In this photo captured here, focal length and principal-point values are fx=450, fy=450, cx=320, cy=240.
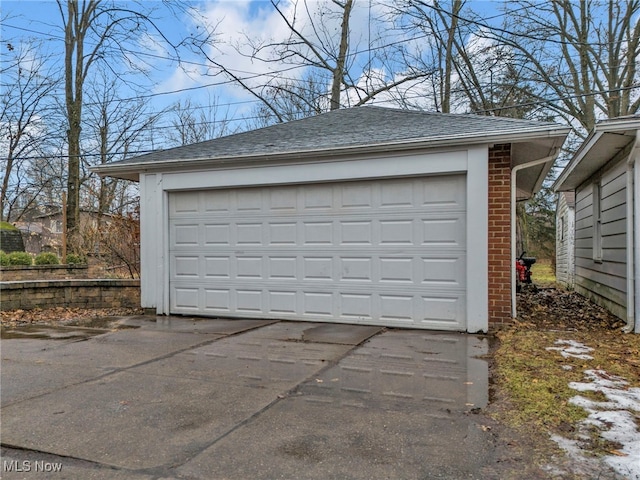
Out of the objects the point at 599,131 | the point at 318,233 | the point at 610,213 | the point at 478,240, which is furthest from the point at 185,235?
the point at 610,213

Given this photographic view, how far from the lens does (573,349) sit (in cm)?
516

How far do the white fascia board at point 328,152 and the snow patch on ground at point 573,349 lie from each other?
2.60 m

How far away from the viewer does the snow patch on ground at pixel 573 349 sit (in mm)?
4828

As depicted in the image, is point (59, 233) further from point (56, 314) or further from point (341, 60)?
point (56, 314)

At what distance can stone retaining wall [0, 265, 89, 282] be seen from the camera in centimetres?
1281

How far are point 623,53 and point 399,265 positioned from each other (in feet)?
51.8

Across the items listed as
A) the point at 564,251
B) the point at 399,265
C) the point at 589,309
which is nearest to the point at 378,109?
the point at 399,265

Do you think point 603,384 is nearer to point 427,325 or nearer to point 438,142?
point 427,325

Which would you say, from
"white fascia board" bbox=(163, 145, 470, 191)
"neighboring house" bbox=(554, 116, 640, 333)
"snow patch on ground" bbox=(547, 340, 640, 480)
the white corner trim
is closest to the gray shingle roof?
"white fascia board" bbox=(163, 145, 470, 191)

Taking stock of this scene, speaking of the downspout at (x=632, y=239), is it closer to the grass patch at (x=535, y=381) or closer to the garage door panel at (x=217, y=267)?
the grass patch at (x=535, y=381)

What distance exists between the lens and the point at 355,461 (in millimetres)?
2594

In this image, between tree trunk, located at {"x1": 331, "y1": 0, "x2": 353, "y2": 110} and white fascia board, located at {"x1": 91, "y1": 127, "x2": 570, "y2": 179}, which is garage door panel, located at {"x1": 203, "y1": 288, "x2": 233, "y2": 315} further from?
tree trunk, located at {"x1": 331, "y1": 0, "x2": 353, "y2": 110}

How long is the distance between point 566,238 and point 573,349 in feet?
34.1

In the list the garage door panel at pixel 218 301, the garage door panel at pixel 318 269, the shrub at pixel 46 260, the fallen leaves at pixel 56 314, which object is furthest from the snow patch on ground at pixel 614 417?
the shrub at pixel 46 260
